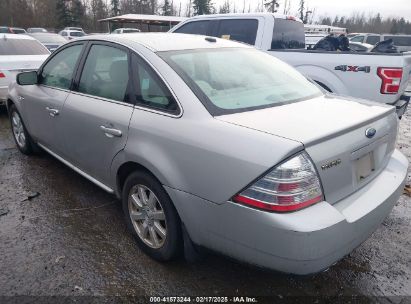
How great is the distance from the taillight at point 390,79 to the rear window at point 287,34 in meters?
2.04

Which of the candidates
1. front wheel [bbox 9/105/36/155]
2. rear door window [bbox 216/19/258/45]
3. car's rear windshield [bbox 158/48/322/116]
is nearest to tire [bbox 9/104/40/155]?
front wheel [bbox 9/105/36/155]

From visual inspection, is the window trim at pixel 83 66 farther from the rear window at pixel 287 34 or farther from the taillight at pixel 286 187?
the rear window at pixel 287 34

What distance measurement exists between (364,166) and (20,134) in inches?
177

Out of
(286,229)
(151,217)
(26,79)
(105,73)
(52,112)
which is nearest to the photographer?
(286,229)

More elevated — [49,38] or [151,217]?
[49,38]

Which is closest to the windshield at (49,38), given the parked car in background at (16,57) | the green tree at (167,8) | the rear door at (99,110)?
the parked car in background at (16,57)

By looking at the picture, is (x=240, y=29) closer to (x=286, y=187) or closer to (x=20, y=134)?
(x=20, y=134)

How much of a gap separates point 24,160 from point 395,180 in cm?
450

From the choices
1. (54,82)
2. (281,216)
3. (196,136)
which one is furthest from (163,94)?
(54,82)

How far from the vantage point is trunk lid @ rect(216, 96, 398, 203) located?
1999 mm

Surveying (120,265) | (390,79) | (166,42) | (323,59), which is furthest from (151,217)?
(323,59)

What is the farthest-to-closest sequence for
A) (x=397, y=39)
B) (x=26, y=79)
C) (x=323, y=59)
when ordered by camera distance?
(x=397, y=39)
(x=323, y=59)
(x=26, y=79)

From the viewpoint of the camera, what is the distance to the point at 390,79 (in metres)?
4.82

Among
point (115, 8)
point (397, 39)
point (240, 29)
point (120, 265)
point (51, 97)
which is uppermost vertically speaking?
point (115, 8)
